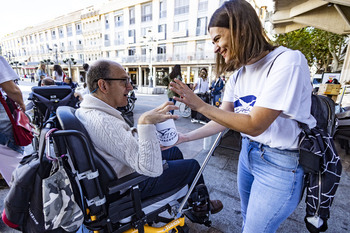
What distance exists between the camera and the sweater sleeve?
1.12 metres

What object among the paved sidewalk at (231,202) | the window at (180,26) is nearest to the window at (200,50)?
the window at (180,26)

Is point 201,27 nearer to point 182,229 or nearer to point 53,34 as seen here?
point 182,229

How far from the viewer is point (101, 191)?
1132mm

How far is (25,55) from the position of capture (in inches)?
1848

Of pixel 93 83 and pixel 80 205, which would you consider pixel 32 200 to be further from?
pixel 93 83

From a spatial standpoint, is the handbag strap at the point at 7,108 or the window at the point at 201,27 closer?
the handbag strap at the point at 7,108

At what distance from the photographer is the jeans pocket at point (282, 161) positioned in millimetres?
943

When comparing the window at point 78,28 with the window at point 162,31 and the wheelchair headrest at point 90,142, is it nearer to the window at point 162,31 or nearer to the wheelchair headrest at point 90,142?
the window at point 162,31

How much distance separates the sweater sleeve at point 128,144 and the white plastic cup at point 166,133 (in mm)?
42

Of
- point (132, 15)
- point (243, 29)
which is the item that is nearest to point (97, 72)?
point (243, 29)

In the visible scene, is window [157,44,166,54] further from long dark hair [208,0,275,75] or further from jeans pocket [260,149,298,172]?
jeans pocket [260,149,298,172]

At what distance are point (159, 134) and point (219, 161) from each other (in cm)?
243

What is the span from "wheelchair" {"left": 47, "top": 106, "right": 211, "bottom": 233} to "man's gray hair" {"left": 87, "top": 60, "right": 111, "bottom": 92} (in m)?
0.31

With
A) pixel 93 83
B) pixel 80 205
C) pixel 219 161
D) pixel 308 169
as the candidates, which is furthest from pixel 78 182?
pixel 219 161
